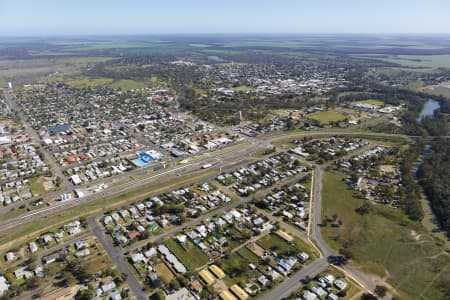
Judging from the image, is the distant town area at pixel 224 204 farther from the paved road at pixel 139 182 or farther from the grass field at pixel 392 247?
the paved road at pixel 139 182

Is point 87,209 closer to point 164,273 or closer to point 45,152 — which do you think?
point 164,273

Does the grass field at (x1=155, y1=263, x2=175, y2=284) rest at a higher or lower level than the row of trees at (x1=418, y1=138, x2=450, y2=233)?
lower

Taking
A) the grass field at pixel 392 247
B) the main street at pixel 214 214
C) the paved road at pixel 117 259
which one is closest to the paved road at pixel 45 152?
Result: the main street at pixel 214 214

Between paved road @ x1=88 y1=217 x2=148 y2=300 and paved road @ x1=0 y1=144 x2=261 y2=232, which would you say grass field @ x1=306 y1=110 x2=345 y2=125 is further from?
paved road @ x1=88 y1=217 x2=148 y2=300

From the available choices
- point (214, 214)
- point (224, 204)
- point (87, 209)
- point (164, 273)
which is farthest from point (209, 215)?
point (87, 209)

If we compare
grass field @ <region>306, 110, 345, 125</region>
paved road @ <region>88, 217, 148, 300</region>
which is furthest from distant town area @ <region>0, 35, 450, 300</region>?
grass field @ <region>306, 110, 345, 125</region>
